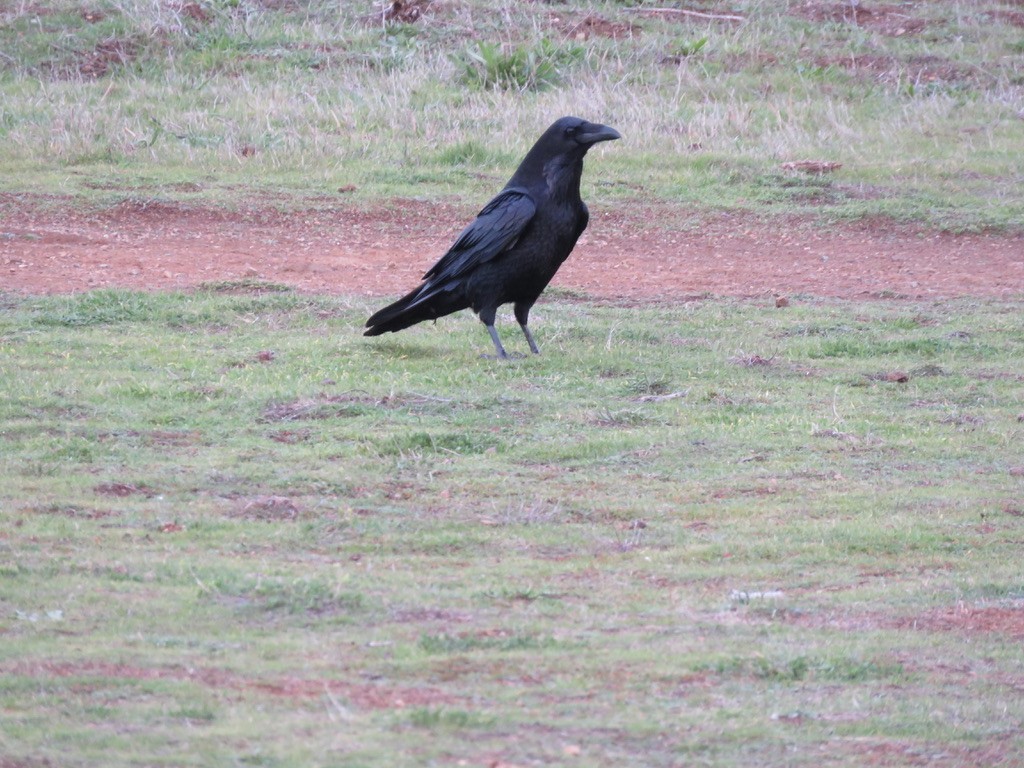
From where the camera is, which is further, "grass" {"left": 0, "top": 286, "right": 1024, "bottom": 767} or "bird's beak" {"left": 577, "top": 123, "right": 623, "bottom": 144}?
"bird's beak" {"left": 577, "top": 123, "right": 623, "bottom": 144}

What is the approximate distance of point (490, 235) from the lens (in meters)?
8.44

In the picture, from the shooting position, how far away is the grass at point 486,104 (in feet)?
45.1

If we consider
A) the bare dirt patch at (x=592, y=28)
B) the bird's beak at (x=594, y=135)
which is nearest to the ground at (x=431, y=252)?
the bird's beak at (x=594, y=135)

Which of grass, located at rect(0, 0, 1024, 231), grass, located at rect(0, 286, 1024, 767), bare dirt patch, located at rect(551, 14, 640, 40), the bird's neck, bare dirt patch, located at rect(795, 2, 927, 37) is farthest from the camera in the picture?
bare dirt patch, located at rect(795, 2, 927, 37)

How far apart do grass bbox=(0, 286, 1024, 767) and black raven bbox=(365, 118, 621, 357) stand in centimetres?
35

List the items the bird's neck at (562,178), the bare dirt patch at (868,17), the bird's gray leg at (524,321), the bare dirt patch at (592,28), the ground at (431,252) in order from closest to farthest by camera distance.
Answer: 1. the bird's neck at (562,178)
2. the bird's gray leg at (524,321)
3. the ground at (431,252)
4. the bare dirt patch at (592,28)
5. the bare dirt patch at (868,17)

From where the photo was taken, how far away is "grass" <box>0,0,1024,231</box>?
45.1 feet

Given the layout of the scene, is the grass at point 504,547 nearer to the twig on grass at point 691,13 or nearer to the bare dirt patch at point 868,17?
the twig on grass at point 691,13

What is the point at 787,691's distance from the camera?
4039 mm

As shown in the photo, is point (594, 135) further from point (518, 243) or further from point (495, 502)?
point (495, 502)

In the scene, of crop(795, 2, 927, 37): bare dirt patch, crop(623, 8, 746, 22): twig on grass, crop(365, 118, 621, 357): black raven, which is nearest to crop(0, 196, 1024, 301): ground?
crop(365, 118, 621, 357): black raven

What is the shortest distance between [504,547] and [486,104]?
36.8ft

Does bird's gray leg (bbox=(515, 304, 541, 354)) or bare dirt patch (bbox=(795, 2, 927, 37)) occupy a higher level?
bare dirt patch (bbox=(795, 2, 927, 37))

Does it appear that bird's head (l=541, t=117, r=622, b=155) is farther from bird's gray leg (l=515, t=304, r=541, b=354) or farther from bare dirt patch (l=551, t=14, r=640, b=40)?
bare dirt patch (l=551, t=14, r=640, b=40)
